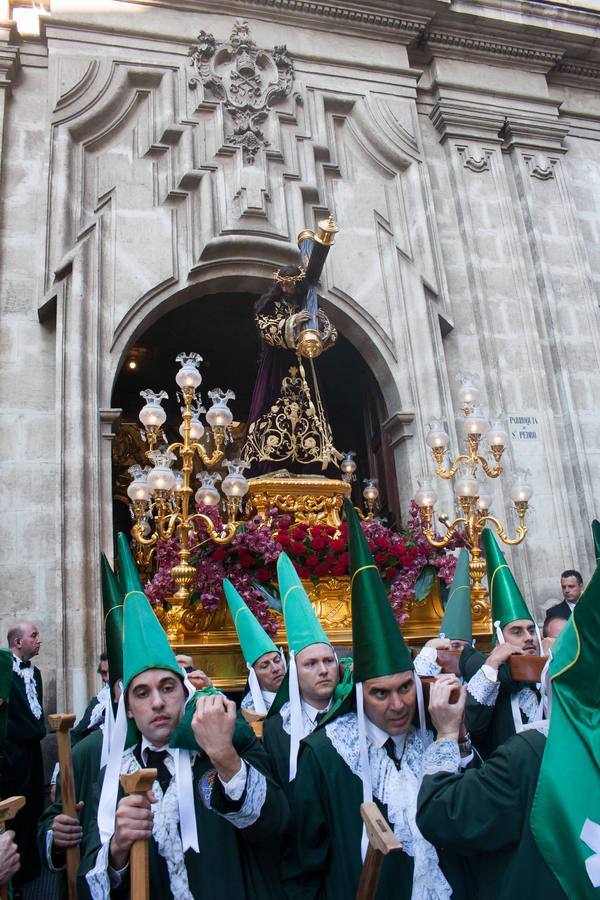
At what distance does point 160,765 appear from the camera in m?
2.69

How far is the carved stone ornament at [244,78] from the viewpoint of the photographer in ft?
32.8

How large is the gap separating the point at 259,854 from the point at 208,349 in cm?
1160

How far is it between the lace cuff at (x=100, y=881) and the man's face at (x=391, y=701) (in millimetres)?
1010

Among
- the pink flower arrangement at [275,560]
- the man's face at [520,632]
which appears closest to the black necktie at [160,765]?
the man's face at [520,632]

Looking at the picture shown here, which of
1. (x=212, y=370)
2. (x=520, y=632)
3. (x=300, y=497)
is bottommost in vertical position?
(x=520, y=632)

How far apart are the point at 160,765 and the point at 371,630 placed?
88cm

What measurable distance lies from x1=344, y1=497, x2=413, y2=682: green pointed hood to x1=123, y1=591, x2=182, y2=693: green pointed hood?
2.23ft

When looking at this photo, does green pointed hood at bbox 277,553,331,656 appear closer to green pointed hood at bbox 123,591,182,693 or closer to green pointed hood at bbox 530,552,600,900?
green pointed hood at bbox 123,591,182,693

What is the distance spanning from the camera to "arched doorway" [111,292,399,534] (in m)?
12.5

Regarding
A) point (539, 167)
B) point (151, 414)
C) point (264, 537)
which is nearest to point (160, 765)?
point (264, 537)

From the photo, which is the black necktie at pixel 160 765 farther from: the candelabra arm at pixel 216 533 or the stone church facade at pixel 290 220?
the stone church facade at pixel 290 220

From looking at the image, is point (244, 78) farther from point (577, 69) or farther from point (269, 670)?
point (269, 670)

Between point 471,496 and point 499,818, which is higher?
point 471,496

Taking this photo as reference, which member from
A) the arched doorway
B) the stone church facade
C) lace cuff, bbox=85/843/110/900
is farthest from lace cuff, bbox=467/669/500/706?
the arched doorway
